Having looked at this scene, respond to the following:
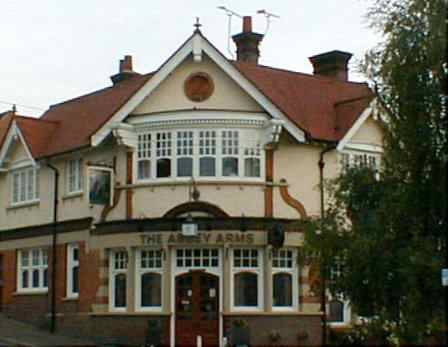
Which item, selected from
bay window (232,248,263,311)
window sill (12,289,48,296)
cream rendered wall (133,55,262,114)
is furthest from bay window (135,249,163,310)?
window sill (12,289,48,296)

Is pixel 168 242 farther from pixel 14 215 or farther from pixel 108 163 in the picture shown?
pixel 14 215

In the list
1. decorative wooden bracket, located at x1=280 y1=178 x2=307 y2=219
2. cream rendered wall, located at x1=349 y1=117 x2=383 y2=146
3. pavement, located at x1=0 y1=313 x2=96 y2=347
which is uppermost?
cream rendered wall, located at x1=349 y1=117 x2=383 y2=146

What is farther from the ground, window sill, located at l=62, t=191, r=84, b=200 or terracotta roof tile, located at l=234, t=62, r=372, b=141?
terracotta roof tile, located at l=234, t=62, r=372, b=141

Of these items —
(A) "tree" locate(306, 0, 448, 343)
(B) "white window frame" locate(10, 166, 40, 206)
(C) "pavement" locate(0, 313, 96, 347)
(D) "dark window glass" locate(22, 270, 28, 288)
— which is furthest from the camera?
(D) "dark window glass" locate(22, 270, 28, 288)

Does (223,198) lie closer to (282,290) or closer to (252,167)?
(252,167)

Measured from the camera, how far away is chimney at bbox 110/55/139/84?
138 ft

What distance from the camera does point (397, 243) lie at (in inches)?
904

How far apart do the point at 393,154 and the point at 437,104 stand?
1.60 meters

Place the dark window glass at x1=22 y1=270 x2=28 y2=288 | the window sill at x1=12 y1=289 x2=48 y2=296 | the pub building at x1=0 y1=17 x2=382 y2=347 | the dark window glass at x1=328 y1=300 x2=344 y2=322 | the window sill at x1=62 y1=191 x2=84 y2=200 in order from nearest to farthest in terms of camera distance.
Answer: the pub building at x1=0 y1=17 x2=382 y2=347 → the dark window glass at x1=328 y1=300 x2=344 y2=322 → the window sill at x1=62 y1=191 x2=84 y2=200 → the window sill at x1=12 y1=289 x2=48 y2=296 → the dark window glass at x1=22 y1=270 x2=28 y2=288

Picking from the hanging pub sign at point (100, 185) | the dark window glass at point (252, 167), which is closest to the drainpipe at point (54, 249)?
the hanging pub sign at point (100, 185)

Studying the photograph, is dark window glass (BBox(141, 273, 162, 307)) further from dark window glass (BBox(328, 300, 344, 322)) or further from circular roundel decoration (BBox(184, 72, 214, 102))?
circular roundel decoration (BBox(184, 72, 214, 102))

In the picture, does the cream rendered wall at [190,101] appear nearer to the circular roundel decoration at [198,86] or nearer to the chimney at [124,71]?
the circular roundel decoration at [198,86]

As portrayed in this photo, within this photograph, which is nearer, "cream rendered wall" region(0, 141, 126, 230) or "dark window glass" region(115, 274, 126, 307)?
"dark window glass" region(115, 274, 126, 307)

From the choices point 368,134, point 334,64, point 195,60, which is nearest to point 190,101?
point 195,60
